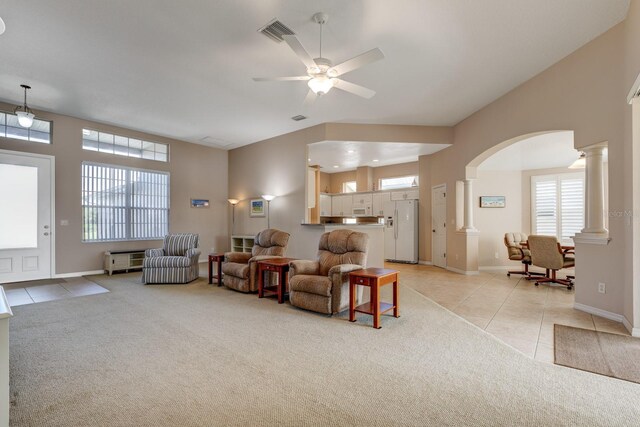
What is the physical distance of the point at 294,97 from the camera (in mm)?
5043

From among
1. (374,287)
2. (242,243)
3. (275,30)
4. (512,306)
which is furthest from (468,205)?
(242,243)

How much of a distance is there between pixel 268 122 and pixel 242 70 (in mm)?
2188

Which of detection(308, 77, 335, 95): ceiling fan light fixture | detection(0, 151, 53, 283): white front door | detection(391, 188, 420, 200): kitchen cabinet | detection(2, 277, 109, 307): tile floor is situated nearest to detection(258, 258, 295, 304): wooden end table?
detection(308, 77, 335, 95): ceiling fan light fixture

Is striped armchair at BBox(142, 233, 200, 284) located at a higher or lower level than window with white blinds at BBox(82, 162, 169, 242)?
lower

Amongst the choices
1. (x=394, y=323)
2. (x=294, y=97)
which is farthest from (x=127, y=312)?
(x=294, y=97)

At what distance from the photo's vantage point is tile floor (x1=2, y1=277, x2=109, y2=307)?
435 centimetres

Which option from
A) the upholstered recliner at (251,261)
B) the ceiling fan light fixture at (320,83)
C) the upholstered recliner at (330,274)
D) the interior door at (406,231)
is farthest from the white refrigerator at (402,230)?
the ceiling fan light fixture at (320,83)

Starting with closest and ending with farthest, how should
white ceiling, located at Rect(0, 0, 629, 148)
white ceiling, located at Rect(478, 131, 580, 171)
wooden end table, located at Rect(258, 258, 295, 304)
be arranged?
white ceiling, located at Rect(0, 0, 629, 148) < wooden end table, located at Rect(258, 258, 295, 304) < white ceiling, located at Rect(478, 131, 580, 171)

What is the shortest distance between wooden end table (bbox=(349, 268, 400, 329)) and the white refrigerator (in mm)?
4632

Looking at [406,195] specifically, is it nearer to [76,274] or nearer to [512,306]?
[512,306]

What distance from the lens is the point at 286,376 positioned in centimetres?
224

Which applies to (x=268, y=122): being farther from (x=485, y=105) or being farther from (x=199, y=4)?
(x=485, y=105)

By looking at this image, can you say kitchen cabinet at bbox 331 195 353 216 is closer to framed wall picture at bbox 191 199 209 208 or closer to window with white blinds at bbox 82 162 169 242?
framed wall picture at bbox 191 199 209 208

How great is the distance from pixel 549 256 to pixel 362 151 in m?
4.29
